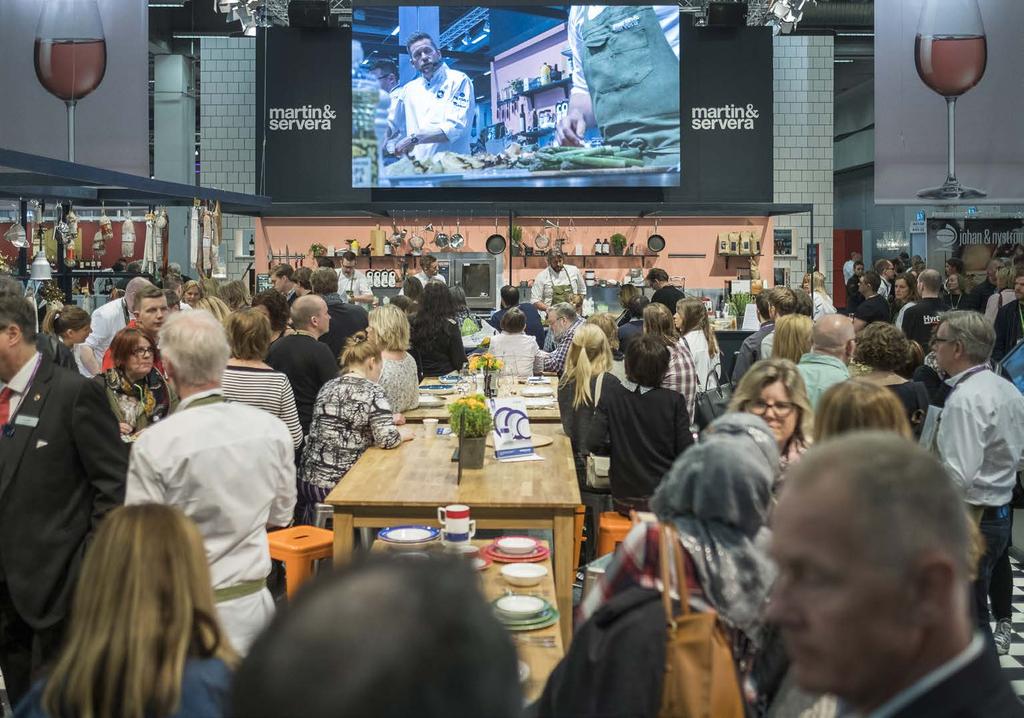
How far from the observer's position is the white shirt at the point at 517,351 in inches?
358

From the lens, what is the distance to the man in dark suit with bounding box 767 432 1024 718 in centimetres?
118

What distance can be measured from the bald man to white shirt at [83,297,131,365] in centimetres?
482

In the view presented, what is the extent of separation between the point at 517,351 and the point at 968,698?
7.96 m

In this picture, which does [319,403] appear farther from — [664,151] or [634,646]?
[664,151]

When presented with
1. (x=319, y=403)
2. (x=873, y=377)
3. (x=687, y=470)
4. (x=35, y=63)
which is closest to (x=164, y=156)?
(x=35, y=63)

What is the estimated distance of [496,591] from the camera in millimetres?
3711

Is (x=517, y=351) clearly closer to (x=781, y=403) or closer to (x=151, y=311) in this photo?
(x=151, y=311)

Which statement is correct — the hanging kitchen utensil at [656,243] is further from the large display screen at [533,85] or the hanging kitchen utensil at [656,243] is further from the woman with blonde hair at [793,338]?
the woman with blonde hair at [793,338]

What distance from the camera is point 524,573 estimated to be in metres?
3.76

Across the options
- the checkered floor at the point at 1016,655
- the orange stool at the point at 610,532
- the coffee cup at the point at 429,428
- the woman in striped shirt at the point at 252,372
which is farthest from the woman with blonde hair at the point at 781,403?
the coffee cup at the point at 429,428

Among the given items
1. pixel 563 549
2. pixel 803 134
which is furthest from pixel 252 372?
pixel 803 134

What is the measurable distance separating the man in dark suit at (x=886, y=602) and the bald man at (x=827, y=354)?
13.4ft

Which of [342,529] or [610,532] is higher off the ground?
[342,529]

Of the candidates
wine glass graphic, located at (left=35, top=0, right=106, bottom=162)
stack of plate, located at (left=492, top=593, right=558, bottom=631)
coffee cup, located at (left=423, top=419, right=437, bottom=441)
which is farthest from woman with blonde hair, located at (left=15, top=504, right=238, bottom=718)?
wine glass graphic, located at (left=35, top=0, right=106, bottom=162)
